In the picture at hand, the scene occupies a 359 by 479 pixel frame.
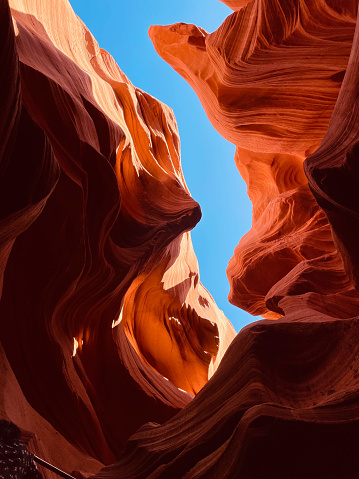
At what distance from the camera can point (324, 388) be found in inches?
146

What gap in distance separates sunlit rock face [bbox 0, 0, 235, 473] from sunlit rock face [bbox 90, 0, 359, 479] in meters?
1.58

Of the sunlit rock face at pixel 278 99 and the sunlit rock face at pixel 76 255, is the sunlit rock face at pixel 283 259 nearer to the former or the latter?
the sunlit rock face at pixel 278 99

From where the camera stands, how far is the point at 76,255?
19.3 ft

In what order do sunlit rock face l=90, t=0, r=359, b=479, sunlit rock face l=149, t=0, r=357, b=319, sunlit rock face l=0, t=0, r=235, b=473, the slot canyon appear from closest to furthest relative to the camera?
sunlit rock face l=90, t=0, r=359, b=479, the slot canyon, sunlit rock face l=0, t=0, r=235, b=473, sunlit rock face l=149, t=0, r=357, b=319

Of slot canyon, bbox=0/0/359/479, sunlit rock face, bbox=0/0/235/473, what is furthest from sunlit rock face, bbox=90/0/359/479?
sunlit rock face, bbox=0/0/235/473

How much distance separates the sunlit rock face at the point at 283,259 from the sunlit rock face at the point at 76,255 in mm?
1583

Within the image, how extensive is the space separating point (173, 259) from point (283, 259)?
81.2 inches

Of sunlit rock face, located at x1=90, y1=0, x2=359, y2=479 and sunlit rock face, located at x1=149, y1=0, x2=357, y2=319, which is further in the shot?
sunlit rock face, located at x1=149, y1=0, x2=357, y2=319

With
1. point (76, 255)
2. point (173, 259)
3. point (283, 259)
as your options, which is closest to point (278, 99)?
point (283, 259)

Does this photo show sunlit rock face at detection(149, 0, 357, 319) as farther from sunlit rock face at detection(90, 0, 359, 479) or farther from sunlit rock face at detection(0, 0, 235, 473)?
sunlit rock face at detection(0, 0, 235, 473)

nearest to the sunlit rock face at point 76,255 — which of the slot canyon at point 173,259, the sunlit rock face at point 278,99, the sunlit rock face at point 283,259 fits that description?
the slot canyon at point 173,259

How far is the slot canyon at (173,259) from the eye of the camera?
11.5ft

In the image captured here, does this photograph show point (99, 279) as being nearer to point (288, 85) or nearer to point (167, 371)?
point (167, 371)

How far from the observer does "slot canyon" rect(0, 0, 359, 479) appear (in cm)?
351
